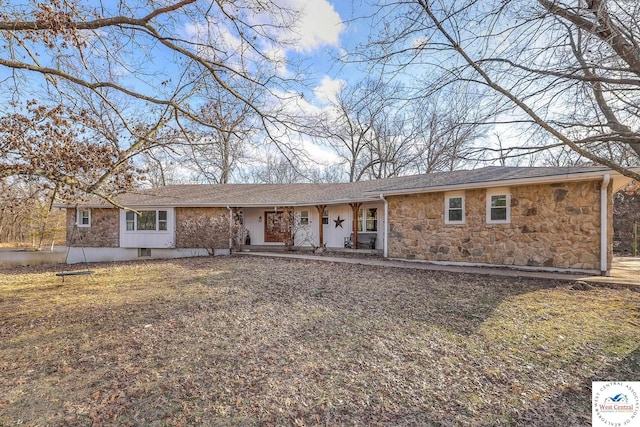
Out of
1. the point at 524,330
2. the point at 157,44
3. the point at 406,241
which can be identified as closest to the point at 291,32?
the point at 157,44

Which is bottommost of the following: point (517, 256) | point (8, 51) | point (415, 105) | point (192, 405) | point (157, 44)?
point (192, 405)

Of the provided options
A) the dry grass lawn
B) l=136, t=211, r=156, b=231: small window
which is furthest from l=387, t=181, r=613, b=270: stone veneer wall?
l=136, t=211, r=156, b=231: small window

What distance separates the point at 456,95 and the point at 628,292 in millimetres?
5781

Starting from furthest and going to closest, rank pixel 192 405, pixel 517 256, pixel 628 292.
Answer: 1. pixel 517 256
2. pixel 628 292
3. pixel 192 405

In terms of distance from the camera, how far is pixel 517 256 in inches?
347

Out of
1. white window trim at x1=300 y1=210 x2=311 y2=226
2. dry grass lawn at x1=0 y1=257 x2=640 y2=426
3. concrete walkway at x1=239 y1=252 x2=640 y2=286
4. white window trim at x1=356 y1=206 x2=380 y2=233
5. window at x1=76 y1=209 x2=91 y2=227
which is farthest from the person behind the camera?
white window trim at x1=300 y1=210 x2=311 y2=226

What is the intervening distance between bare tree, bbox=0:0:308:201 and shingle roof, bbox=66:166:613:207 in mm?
1864

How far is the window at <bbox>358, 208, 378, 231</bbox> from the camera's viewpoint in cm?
1381

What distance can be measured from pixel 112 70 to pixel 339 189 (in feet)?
37.6

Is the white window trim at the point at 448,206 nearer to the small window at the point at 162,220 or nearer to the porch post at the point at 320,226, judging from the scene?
the porch post at the point at 320,226

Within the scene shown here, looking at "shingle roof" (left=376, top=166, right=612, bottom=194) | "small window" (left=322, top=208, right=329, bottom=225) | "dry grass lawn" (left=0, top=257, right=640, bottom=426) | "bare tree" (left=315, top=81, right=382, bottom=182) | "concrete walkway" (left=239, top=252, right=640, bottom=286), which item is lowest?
"dry grass lawn" (left=0, top=257, right=640, bottom=426)

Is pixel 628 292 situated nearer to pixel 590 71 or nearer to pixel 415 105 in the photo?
Answer: pixel 590 71

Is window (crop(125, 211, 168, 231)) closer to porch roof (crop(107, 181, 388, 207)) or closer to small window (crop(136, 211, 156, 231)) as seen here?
small window (crop(136, 211, 156, 231))

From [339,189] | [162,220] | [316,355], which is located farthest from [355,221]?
[316,355]
